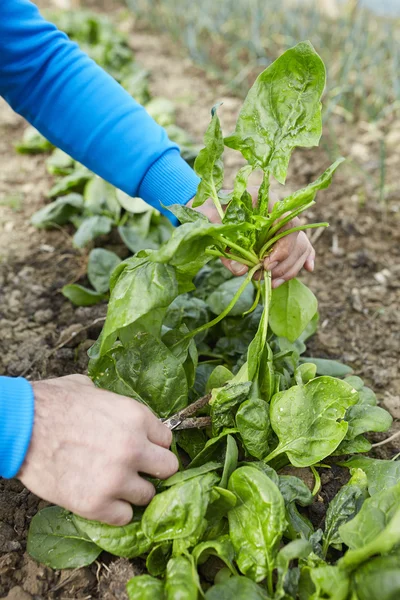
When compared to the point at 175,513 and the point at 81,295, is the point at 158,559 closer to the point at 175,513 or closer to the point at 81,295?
the point at 175,513

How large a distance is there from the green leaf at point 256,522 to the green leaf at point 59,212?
1.47 meters

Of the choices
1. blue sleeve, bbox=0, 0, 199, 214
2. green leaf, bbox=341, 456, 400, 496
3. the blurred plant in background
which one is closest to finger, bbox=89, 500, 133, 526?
green leaf, bbox=341, 456, 400, 496

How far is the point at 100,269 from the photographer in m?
1.88

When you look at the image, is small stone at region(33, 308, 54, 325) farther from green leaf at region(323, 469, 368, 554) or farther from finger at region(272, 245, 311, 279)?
green leaf at region(323, 469, 368, 554)

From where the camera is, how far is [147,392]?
124 cm

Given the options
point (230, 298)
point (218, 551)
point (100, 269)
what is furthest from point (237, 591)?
point (100, 269)

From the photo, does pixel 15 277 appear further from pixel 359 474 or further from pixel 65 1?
pixel 65 1

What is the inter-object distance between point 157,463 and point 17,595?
1.22 feet

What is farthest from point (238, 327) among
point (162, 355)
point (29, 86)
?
point (29, 86)

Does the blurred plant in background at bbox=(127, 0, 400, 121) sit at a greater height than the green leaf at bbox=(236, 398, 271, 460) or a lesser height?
greater

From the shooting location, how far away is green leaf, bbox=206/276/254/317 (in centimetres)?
156

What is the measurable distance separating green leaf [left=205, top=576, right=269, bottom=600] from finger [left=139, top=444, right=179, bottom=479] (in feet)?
0.67

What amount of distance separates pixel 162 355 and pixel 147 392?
0.09m

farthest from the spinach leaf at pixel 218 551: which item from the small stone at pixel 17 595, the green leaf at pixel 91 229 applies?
the green leaf at pixel 91 229
